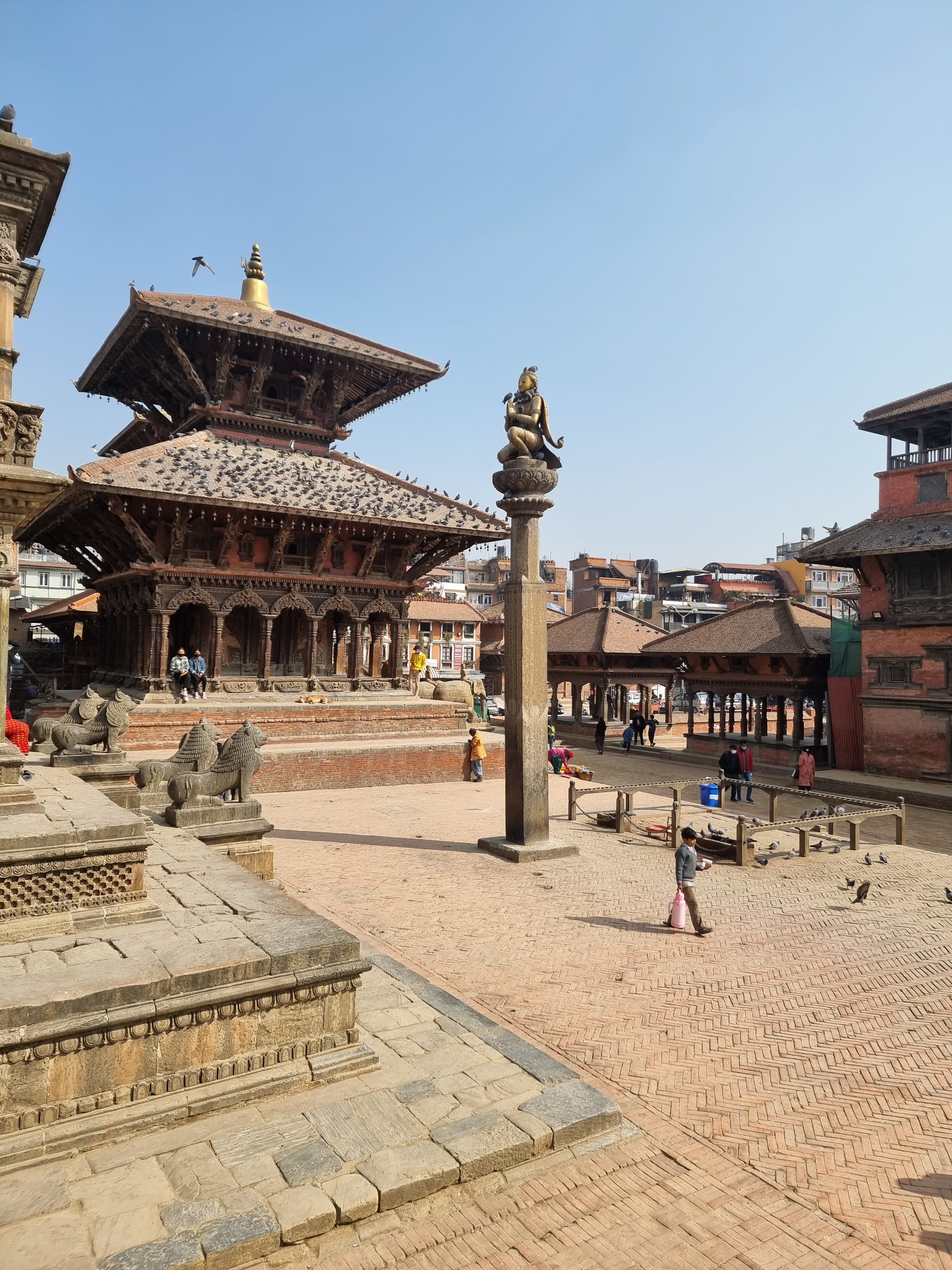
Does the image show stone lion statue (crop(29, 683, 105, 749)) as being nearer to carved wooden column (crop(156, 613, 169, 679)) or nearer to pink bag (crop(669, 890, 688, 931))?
carved wooden column (crop(156, 613, 169, 679))

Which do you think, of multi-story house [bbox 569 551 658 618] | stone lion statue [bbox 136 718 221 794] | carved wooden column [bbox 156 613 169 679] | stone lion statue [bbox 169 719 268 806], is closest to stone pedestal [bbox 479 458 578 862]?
stone lion statue [bbox 169 719 268 806]

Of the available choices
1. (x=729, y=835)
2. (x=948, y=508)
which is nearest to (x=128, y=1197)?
(x=729, y=835)

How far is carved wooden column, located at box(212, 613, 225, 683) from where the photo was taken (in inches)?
803

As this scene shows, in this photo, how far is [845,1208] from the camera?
4352mm

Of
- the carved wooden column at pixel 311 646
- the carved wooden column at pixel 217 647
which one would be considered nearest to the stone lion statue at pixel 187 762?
the carved wooden column at pixel 217 647

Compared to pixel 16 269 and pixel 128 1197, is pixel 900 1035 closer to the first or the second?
pixel 128 1197

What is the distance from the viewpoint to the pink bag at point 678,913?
29.4 ft

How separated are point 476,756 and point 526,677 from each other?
7728 mm

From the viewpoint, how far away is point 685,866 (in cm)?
880

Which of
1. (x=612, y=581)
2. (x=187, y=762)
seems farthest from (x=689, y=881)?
(x=612, y=581)

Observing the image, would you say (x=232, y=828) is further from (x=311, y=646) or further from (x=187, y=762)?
(x=311, y=646)

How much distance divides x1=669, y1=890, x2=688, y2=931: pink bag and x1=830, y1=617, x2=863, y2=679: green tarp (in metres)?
18.4

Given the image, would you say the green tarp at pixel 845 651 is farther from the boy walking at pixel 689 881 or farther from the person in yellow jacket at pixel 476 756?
the boy walking at pixel 689 881

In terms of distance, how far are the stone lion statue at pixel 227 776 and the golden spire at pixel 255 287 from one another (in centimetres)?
1846
